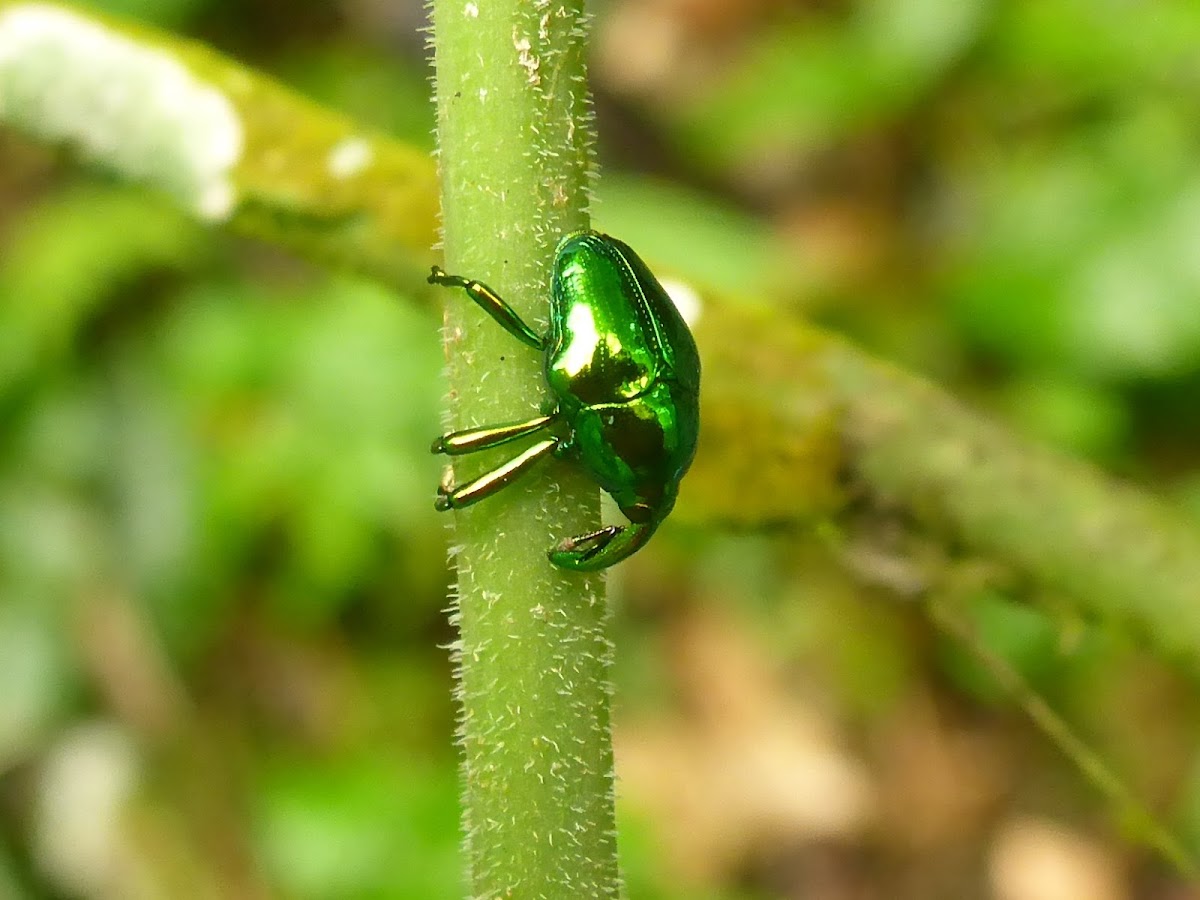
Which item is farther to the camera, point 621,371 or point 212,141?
point 212,141

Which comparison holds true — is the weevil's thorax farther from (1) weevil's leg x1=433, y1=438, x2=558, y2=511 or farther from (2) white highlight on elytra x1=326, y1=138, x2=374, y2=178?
(2) white highlight on elytra x1=326, y1=138, x2=374, y2=178

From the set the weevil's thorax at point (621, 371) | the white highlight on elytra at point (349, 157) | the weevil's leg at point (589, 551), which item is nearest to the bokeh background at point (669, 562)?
the white highlight on elytra at point (349, 157)

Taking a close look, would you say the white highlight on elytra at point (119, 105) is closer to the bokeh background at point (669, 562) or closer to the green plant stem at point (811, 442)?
the green plant stem at point (811, 442)

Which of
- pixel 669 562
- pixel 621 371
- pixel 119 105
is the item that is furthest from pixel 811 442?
pixel 669 562

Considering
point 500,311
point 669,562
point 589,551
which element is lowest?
point 669,562

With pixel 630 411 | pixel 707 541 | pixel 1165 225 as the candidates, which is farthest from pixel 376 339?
pixel 630 411

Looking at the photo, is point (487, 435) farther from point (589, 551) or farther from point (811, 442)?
point (811, 442)
